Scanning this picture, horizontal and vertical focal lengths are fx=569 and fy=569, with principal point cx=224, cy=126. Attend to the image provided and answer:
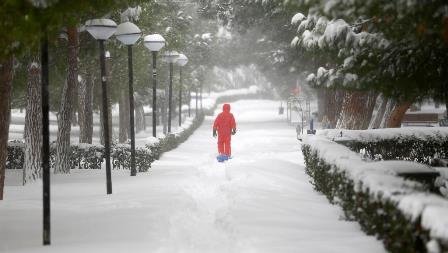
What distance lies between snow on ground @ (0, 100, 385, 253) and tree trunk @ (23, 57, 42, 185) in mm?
770

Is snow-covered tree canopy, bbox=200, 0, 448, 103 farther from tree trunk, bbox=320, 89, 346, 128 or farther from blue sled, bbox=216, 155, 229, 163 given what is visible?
tree trunk, bbox=320, 89, 346, 128

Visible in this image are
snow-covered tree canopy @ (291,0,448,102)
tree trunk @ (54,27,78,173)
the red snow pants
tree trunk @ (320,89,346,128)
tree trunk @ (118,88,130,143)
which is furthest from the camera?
tree trunk @ (118,88,130,143)

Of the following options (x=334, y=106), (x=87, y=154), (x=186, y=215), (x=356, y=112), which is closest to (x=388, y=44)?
(x=186, y=215)

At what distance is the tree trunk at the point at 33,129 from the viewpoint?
1215 cm

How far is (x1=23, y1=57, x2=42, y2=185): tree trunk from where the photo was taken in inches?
478

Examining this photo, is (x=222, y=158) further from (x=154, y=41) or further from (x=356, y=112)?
(x=356, y=112)

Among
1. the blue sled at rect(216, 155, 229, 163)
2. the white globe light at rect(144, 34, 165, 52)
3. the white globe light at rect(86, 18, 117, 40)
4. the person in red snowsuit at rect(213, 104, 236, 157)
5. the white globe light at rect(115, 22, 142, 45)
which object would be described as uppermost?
the white globe light at rect(144, 34, 165, 52)

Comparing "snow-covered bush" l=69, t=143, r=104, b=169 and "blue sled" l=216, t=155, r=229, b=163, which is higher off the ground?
"snow-covered bush" l=69, t=143, r=104, b=169

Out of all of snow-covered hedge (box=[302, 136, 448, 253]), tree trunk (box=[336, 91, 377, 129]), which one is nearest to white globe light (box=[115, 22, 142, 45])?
snow-covered hedge (box=[302, 136, 448, 253])

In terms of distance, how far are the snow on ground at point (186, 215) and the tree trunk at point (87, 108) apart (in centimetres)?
459

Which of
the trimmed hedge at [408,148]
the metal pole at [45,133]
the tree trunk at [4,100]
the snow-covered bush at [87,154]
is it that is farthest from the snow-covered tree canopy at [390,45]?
the snow-covered bush at [87,154]

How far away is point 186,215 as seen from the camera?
7746 millimetres

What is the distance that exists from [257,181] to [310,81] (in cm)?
218

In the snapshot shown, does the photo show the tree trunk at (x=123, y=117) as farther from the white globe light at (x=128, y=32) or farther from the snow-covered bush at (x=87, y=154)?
A: the white globe light at (x=128, y=32)
